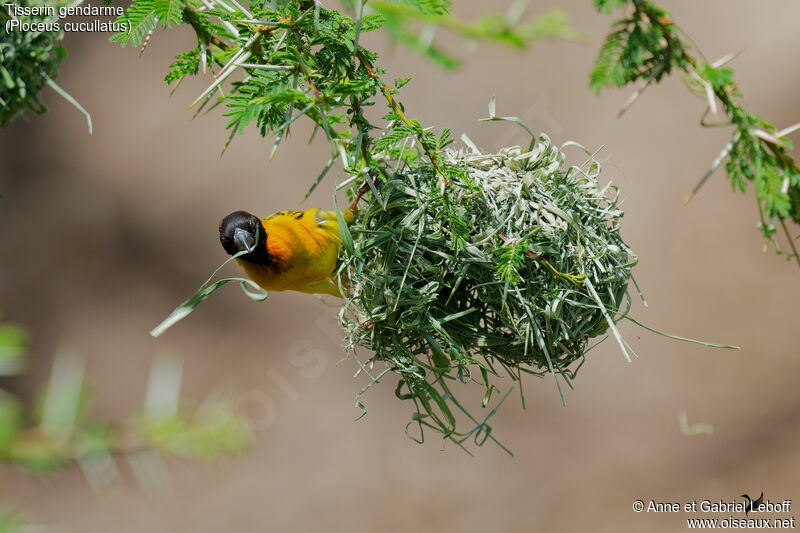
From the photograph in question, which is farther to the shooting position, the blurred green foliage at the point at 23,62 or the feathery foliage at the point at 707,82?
the blurred green foliage at the point at 23,62

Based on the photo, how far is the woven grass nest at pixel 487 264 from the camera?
1.40m

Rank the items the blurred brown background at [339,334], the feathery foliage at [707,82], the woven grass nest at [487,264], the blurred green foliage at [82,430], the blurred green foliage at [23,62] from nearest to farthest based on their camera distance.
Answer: the blurred green foliage at [82,430], the feathery foliage at [707,82], the blurred green foliage at [23,62], the woven grass nest at [487,264], the blurred brown background at [339,334]

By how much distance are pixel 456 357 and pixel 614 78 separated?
70 cm

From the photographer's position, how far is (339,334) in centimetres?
372

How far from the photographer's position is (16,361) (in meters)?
0.40

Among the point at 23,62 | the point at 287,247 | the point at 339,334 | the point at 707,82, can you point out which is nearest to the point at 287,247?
the point at 287,247

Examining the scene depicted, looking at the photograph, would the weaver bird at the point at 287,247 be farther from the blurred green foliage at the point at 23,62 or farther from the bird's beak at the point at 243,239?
the blurred green foliage at the point at 23,62

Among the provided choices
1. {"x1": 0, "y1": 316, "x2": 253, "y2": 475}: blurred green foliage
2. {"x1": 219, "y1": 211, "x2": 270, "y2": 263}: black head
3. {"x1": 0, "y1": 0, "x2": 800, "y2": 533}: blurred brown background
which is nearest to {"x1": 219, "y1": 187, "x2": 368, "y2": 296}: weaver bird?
{"x1": 219, "y1": 211, "x2": 270, "y2": 263}: black head

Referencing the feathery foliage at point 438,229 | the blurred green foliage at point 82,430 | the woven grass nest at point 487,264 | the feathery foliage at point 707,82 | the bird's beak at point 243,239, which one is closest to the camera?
the blurred green foliage at point 82,430

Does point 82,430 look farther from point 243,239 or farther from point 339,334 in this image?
point 339,334

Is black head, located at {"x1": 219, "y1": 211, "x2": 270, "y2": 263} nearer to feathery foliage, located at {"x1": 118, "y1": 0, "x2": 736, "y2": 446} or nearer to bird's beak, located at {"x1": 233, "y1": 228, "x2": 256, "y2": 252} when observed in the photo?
bird's beak, located at {"x1": 233, "y1": 228, "x2": 256, "y2": 252}

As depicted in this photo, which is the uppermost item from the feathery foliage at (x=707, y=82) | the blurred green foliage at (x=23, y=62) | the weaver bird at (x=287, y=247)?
the feathery foliage at (x=707, y=82)

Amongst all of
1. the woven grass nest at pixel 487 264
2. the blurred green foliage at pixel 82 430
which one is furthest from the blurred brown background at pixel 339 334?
the blurred green foliage at pixel 82 430

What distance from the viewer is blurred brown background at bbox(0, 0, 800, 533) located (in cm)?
386
